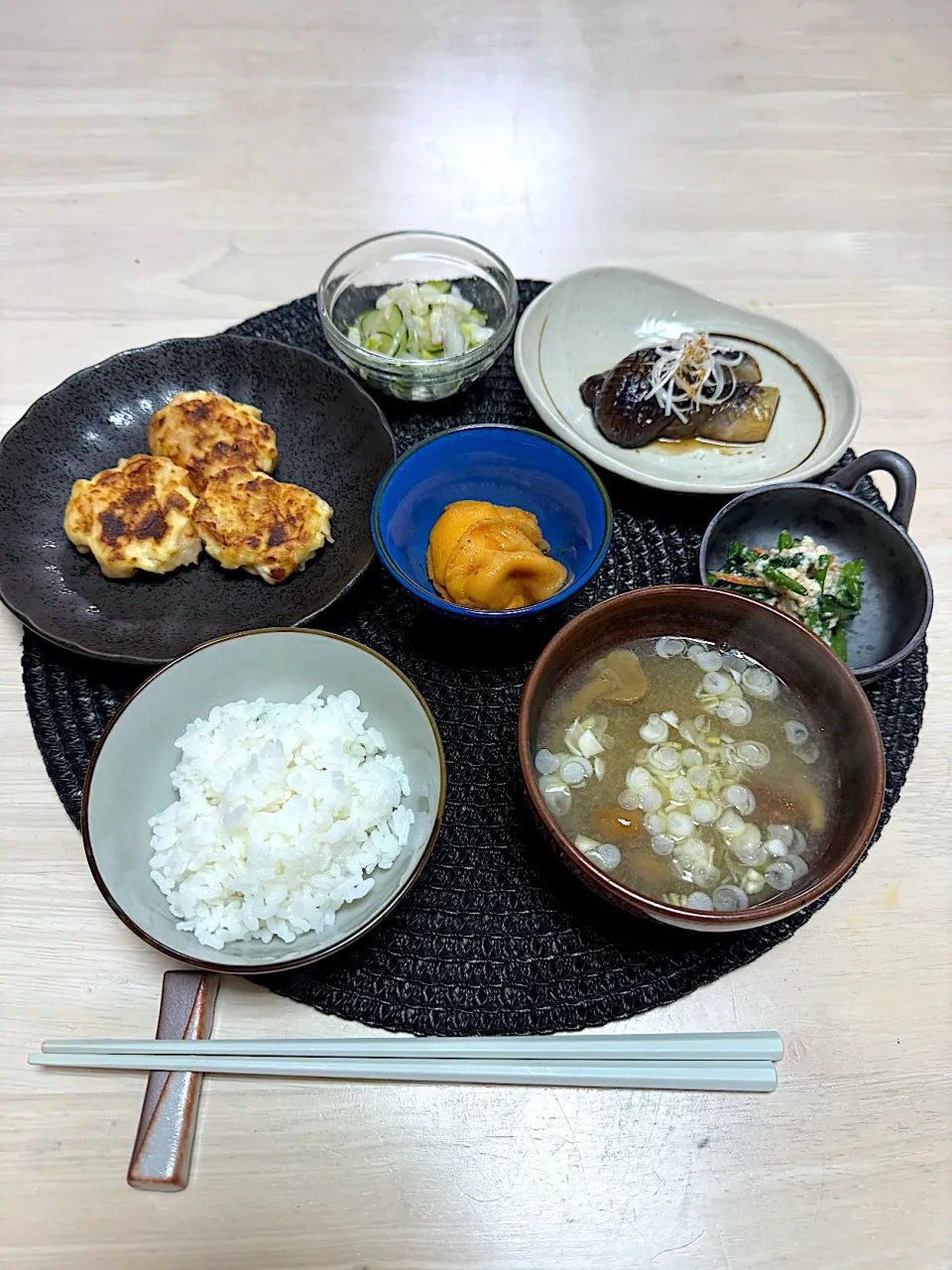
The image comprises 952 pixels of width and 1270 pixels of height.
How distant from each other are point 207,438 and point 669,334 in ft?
4.29

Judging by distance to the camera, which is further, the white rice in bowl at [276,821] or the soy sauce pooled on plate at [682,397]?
the soy sauce pooled on plate at [682,397]

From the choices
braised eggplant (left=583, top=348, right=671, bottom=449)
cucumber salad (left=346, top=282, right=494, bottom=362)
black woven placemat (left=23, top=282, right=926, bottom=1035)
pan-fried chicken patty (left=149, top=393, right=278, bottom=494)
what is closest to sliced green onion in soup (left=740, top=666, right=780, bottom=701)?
black woven placemat (left=23, top=282, right=926, bottom=1035)

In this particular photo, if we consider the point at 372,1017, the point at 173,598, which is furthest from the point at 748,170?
the point at 372,1017

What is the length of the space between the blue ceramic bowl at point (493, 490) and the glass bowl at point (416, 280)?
0.27 meters

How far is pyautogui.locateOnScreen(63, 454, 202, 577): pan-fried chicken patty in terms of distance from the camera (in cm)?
188

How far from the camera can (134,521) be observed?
6.22 feet

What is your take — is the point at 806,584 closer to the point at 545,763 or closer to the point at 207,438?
the point at 545,763

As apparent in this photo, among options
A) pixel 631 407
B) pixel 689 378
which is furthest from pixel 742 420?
pixel 631 407

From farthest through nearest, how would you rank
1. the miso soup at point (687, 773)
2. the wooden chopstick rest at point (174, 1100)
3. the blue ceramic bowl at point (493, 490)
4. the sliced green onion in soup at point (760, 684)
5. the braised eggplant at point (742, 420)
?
the braised eggplant at point (742, 420) → the blue ceramic bowl at point (493, 490) → the sliced green onion in soup at point (760, 684) → the miso soup at point (687, 773) → the wooden chopstick rest at point (174, 1100)

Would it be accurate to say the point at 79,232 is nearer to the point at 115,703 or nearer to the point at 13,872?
the point at 115,703

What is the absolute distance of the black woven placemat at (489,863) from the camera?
1.49 meters

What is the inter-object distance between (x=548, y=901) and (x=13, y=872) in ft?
3.45

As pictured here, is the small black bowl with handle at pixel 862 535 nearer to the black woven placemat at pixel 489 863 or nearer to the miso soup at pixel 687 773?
the black woven placemat at pixel 489 863

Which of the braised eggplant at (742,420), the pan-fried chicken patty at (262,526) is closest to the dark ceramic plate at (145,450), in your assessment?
the pan-fried chicken patty at (262,526)
